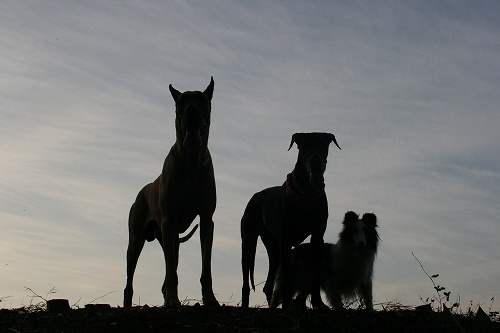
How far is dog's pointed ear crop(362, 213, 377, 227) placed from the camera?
1098 centimetres

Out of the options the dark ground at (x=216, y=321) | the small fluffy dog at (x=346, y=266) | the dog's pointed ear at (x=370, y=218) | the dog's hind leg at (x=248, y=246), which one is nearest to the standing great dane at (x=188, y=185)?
the dark ground at (x=216, y=321)

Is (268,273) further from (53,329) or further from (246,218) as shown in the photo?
(53,329)

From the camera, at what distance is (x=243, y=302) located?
411 inches

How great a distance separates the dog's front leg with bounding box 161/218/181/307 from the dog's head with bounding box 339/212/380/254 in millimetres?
A: 3673

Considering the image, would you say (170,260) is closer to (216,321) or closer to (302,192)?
(216,321)

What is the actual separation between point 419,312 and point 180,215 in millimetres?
3228

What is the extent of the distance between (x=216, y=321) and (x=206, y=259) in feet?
5.48

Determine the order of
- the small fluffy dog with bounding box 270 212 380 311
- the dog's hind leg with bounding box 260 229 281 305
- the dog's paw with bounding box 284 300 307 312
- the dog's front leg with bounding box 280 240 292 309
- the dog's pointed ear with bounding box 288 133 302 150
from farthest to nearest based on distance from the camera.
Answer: the dog's hind leg with bounding box 260 229 281 305 → the small fluffy dog with bounding box 270 212 380 311 → the dog's pointed ear with bounding box 288 133 302 150 → the dog's front leg with bounding box 280 240 292 309 → the dog's paw with bounding box 284 300 307 312

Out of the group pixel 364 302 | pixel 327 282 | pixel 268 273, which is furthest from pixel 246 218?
→ pixel 364 302

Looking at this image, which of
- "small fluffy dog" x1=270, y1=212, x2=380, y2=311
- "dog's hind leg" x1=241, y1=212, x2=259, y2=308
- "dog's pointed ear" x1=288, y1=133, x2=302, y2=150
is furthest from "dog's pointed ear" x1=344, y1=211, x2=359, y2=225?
"dog's pointed ear" x1=288, y1=133, x2=302, y2=150

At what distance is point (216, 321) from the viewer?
6469mm

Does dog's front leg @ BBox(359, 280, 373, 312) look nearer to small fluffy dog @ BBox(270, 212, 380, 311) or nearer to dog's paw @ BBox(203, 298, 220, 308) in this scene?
small fluffy dog @ BBox(270, 212, 380, 311)

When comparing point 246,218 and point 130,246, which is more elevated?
point 246,218

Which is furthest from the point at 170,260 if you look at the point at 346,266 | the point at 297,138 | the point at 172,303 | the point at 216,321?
the point at 346,266
